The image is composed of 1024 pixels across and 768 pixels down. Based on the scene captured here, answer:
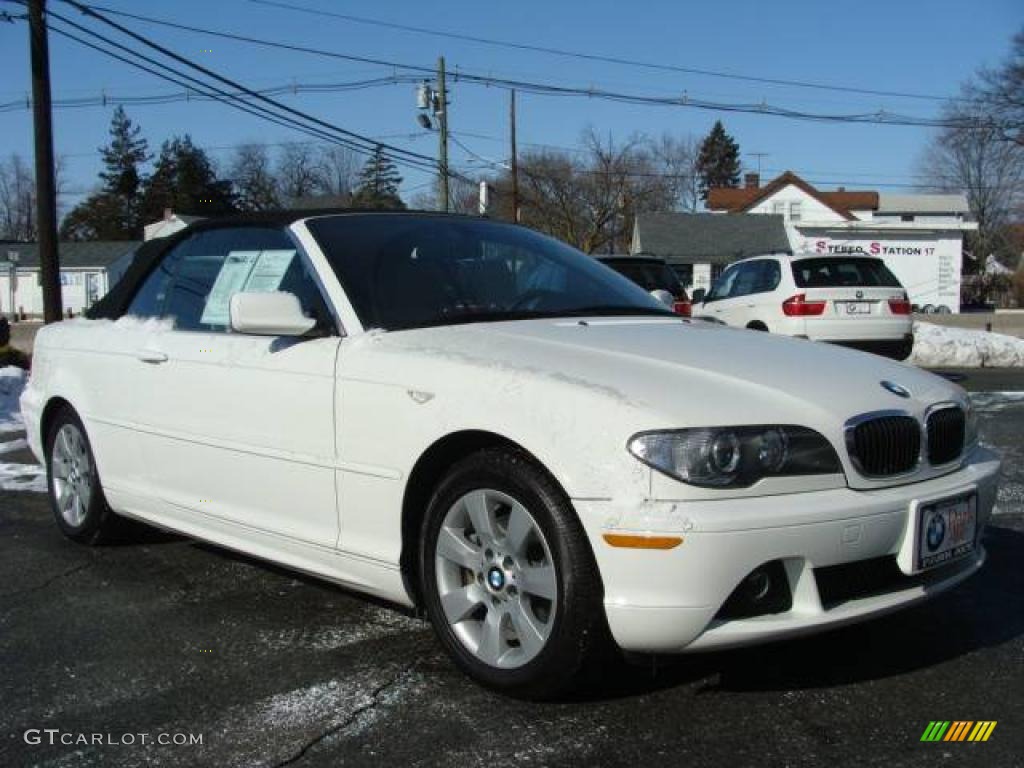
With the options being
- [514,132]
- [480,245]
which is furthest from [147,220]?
[480,245]

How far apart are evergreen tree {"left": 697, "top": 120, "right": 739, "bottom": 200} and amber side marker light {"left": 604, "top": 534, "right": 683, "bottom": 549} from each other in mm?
104766

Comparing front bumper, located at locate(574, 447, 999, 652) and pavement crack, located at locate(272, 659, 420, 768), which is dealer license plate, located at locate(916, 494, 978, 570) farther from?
pavement crack, located at locate(272, 659, 420, 768)

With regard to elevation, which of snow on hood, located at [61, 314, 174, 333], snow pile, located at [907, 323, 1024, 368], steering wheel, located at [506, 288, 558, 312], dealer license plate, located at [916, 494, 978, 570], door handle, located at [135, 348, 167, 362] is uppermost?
steering wheel, located at [506, 288, 558, 312]

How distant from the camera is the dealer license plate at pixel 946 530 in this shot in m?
2.95

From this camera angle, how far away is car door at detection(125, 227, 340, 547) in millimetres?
3531

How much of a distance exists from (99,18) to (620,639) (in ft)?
48.7

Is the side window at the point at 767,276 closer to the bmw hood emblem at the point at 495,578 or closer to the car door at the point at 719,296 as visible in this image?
the car door at the point at 719,296

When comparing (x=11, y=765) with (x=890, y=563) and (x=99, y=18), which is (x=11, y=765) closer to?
(x=890, y=563)

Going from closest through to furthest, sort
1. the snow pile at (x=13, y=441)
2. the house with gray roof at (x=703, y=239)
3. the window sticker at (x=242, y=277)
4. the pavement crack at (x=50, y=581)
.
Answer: the window sticker at (x=242, y=277) < the pavement crack at (x=50, y=581) < the snow pile at (x=13, y=441) < the house with gray roof at (x=703, y=239)

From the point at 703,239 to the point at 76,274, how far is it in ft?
128

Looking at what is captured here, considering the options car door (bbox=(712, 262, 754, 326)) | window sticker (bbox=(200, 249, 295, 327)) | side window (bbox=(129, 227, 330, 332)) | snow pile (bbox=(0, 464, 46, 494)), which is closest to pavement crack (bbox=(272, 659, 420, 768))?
side window (bbox=(129, 227, 330, 332))

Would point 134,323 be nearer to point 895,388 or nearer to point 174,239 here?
point 174,239

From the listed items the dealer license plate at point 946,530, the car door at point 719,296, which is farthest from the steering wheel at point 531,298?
the car door at point 719,296

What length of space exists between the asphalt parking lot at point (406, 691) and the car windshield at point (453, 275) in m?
1.19
